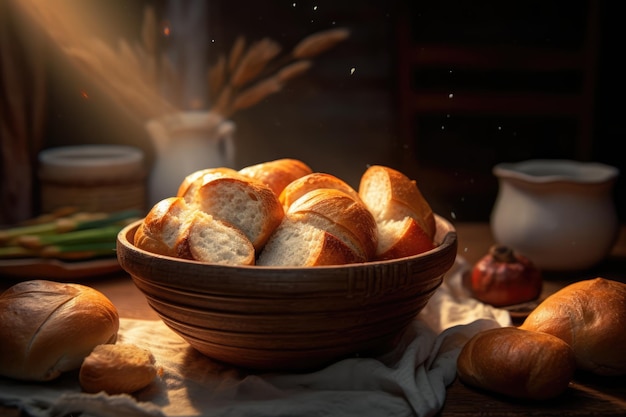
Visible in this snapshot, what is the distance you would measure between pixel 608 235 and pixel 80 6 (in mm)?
1647

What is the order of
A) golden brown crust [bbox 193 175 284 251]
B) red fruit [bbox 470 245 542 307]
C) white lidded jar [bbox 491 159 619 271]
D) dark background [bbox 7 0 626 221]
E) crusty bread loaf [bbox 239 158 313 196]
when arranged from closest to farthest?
1. golden brown crust [bbox 193 175 284 251]
2. crusty bread loaf [bbox 239 158 313 196]
3. red fruit [bbox 470 245 542 307]
4. white lidded jar [bbox 491 159 619 271]
5. dark background [bbox 7 0 626 221]

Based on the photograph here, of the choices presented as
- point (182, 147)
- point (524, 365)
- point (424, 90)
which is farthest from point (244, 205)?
point (424, 90)

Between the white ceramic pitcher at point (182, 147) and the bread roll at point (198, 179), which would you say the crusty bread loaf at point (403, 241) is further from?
the white ceramic pitcher at point (182, 147)

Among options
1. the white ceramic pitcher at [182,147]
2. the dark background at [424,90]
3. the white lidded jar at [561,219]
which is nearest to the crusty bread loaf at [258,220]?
the white lidded jar at [561,219]

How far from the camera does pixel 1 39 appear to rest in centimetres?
191

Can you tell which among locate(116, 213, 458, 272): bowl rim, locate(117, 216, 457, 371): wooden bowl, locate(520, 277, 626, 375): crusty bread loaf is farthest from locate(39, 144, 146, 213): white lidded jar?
locate(520, 277, 626, 375): crusty bread loaf

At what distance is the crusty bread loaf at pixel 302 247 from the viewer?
0.92 metres

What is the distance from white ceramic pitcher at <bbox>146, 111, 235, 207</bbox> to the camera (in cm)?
174

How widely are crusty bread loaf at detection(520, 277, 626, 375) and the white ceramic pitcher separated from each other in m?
0.96

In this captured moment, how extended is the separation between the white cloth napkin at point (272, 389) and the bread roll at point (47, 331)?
0.03 m

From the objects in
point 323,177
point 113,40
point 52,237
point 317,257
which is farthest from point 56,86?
point 317,257

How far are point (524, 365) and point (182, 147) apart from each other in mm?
1082

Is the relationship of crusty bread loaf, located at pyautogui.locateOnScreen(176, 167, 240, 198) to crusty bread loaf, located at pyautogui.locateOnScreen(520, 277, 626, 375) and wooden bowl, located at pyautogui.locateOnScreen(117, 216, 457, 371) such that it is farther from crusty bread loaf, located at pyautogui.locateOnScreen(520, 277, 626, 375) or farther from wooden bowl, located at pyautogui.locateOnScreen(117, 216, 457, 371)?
crusty bread loaf, located at pyautogui.locateOnScreen(520, 277, 626, 375)

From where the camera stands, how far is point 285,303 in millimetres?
875
